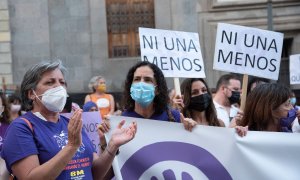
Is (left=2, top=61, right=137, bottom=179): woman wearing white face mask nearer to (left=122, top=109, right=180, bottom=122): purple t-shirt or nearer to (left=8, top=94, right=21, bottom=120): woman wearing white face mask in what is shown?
(left=122, top=109, right=180, bottom=122): purple t-shirt

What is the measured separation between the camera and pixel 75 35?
45.2 feet

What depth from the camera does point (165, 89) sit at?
4062 millimetres

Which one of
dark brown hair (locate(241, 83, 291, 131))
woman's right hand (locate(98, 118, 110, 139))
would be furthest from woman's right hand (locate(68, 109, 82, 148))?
dark brown hair (locate(241, 83, 291, 131))

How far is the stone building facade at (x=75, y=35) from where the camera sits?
1371 centimetres

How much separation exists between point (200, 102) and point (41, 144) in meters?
2.12

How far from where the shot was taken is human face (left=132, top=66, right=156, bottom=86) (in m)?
4.03

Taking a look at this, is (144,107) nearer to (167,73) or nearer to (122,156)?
(122,156)

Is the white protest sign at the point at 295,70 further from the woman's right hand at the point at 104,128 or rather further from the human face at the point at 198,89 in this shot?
the woman's right hand at the point at 104,128

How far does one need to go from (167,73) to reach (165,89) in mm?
1215

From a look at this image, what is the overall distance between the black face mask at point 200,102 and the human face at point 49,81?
1.85 metres

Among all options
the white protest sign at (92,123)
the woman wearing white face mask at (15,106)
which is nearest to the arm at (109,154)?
the white protest sign at (92,123)

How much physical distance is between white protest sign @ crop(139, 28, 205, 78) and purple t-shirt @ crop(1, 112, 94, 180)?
2313 mm

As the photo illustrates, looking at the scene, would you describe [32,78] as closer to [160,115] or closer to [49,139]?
[49,139]

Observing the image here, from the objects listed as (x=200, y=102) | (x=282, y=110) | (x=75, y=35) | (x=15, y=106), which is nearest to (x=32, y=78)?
(x=282, y=110)
